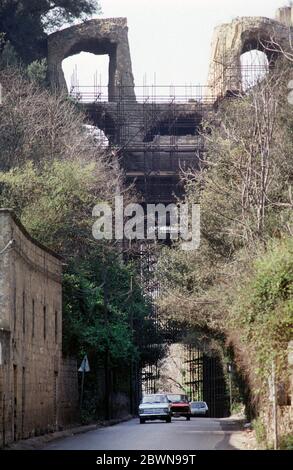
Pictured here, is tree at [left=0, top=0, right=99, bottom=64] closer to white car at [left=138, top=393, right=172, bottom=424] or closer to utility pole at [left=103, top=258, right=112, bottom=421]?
utility pole at [left=103, top=258, right=112, bottom=421]

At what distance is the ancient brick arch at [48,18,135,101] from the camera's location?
81312 mm

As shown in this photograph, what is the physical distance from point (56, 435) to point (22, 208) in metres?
19.3

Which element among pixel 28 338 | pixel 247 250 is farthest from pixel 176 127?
pixel 28 338

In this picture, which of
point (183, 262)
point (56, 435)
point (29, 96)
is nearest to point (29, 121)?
point (29, 96)

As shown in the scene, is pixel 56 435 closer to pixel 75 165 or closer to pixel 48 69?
pixel 75 165

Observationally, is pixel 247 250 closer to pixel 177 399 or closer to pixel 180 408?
pixel 180 408

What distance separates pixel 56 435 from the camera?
118 ft

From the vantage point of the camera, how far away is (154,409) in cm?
5278

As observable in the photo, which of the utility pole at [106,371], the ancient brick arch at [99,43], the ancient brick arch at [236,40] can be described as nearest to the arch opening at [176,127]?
the ancient brick arch at [236,40]

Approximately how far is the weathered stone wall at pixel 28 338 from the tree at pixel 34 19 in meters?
40.0

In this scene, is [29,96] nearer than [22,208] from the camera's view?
No

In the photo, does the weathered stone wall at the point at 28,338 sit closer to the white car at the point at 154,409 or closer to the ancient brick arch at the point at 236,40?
the white car at the point at 154,409

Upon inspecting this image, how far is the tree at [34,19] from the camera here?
7869 cm

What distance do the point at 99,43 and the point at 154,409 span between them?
37.1m
